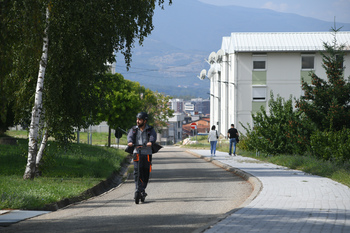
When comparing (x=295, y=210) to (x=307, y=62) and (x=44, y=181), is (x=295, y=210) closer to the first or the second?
(x=44, y=181)

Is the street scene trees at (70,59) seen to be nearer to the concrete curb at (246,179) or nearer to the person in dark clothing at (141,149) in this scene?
the person in dark clothing at (141,149)

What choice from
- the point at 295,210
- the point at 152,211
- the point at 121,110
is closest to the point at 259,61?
the point at 121,110

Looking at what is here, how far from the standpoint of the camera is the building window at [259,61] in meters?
59.4

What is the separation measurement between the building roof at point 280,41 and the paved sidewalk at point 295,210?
4540cm

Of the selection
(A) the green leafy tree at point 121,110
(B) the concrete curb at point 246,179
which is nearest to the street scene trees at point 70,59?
(B) the concrete curb at point 246,179

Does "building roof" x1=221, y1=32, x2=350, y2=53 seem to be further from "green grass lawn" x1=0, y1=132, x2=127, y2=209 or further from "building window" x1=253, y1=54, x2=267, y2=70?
"green grass lawn" x1=0, y1=132, x2=127, y2=209

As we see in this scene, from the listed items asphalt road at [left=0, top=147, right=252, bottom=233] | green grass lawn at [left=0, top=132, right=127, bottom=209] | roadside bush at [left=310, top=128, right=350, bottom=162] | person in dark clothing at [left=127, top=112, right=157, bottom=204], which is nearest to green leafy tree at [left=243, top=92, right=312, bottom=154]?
roadside bush at [left=310, top=128, right=350, bottom=162]

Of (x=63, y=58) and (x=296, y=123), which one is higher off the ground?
(x=63, y=58)

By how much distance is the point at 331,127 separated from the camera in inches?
880

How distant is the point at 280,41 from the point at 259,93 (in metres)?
6.31

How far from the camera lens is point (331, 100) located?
22344mm

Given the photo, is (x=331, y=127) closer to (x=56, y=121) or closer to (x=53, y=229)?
(x=56, y=121)

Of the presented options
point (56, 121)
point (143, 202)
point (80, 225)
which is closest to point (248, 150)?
point (56, 121)

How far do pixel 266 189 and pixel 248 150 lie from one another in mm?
21331
